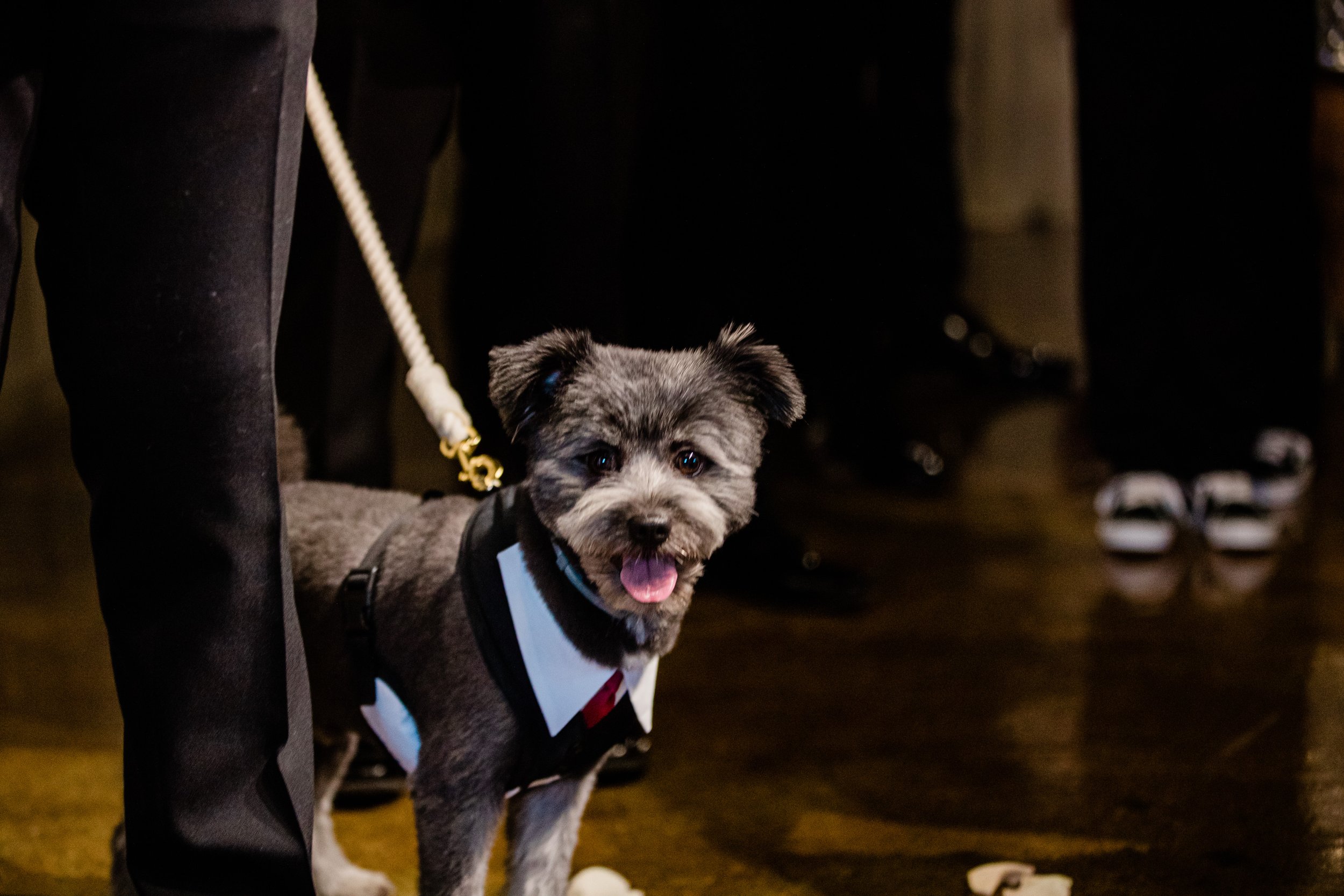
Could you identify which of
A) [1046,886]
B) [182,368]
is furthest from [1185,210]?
[182,368]

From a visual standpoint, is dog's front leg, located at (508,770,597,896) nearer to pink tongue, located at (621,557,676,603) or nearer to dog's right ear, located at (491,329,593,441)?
pink tongue, located at (621,557,676,603)

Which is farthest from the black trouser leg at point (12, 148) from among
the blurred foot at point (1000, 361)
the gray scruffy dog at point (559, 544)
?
the blurred foot at point (1000, 361)

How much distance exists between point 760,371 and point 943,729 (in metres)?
1.08

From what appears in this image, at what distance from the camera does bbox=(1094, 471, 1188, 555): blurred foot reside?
280cm

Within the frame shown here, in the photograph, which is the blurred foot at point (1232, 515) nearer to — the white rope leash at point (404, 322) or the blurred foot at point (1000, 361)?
the blurred foot at point (1000, 361)

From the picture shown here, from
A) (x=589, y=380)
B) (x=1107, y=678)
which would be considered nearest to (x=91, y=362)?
(x=589, y=380)

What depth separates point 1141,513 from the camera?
282cm

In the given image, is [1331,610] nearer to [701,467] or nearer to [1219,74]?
[1219,74]

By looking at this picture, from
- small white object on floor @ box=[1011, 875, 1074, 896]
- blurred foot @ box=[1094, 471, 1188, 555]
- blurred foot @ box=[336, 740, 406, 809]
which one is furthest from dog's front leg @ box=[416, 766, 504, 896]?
blurred foot @ box=[1094, 471, 1188, 555]

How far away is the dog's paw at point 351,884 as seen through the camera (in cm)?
160

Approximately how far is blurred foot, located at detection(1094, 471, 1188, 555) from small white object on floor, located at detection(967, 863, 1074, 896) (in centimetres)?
129

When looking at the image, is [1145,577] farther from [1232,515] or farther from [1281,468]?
[1281,468]

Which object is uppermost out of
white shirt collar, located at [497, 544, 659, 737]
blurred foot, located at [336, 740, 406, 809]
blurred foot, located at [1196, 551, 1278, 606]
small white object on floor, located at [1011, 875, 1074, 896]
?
white shirt collar, located at [497, 544, 659, 737]

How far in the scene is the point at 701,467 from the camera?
123cm
